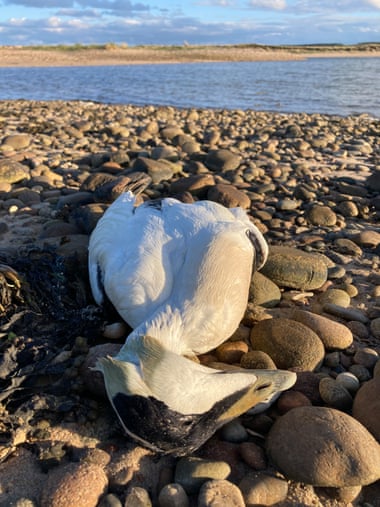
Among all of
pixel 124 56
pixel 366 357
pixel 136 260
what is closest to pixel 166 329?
pixel 136 260

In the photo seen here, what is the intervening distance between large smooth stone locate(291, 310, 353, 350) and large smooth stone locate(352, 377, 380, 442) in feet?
1.85

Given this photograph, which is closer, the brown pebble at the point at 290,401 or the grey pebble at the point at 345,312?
the brown pebble at the point at 290,401

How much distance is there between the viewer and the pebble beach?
2199mm

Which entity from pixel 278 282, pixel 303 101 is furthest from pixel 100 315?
pixel 303 101

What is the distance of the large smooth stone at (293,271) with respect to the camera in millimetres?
3996

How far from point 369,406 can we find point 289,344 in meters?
0.64

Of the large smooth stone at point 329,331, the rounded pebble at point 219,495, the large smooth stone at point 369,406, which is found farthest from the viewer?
the large smooth stone at point 329,331

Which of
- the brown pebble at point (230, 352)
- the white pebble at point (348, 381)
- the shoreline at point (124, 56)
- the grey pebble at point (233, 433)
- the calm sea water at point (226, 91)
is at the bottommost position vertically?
the grey pebble at point (233, 433)

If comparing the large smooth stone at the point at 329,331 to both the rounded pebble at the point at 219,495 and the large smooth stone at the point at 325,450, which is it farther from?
the rounded pebble at the point at 219,495

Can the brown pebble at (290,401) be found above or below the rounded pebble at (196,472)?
above

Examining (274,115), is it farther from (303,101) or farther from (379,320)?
(379,320)

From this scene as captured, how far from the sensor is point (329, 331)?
10.6 feet

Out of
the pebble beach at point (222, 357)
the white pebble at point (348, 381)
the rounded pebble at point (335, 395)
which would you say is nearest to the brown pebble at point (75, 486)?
the pebble beach at point (222, 357)

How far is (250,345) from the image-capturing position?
3.16 metres
